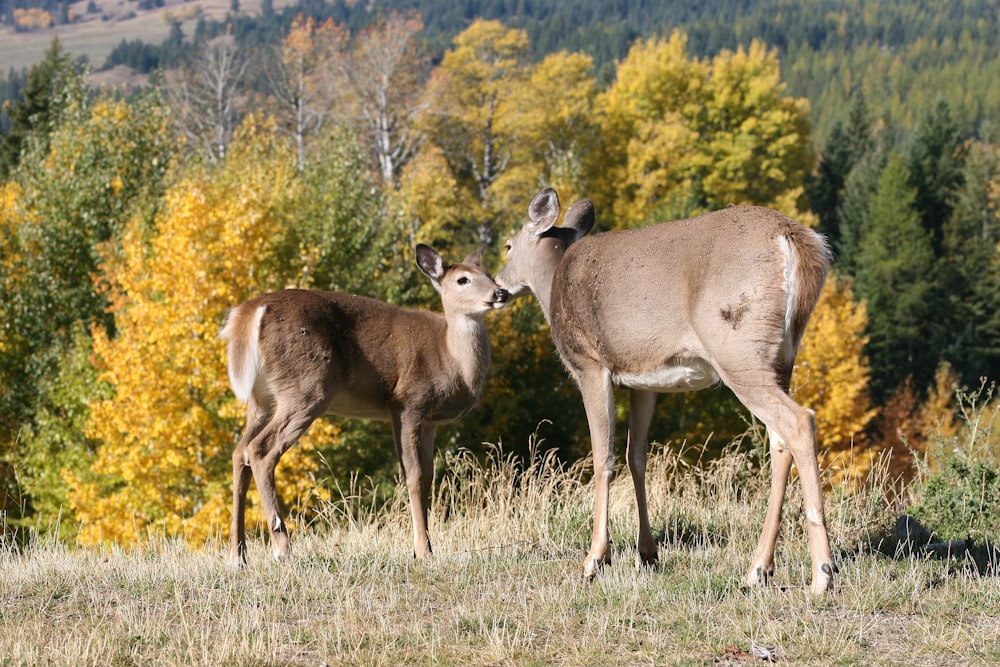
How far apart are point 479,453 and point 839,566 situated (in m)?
25.3

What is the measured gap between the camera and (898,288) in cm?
5512

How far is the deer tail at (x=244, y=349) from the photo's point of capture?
7508 millimetres

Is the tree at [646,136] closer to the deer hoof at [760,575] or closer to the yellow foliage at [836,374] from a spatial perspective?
the yellow foliage at [836,374]

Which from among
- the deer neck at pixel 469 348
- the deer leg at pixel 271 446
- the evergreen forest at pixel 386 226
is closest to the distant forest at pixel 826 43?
the evergreen forest at pixel 386 226

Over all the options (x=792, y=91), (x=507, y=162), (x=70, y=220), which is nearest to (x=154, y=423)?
(x=70, y=220)

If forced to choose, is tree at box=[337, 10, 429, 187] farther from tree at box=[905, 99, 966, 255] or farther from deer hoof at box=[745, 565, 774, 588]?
deer hoof at box=[745, 565, 774, 588]

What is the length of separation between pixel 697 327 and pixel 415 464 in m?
2.59

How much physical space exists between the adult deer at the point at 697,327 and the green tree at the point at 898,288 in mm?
48371

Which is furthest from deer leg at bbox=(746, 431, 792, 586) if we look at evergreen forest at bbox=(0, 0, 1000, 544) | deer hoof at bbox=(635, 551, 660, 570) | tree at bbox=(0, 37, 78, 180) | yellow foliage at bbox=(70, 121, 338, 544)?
tree at bbox=(0, 37, 78, 180)

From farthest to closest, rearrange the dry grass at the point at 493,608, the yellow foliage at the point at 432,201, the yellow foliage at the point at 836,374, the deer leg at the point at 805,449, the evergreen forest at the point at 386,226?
the yellow foliage at the point at 432,201 → the yellow foliage at the point at 836,374 → the evergreen forest at the point at 386,226 → the deer leg at the point at 805,449 → the dry grass at the point at 493,608

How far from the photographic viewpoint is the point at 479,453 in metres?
31.3

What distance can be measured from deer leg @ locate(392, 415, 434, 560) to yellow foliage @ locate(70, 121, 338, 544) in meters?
13.5

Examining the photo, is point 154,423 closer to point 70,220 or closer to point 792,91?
point 70,220

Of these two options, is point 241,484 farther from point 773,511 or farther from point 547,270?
point 773,511
